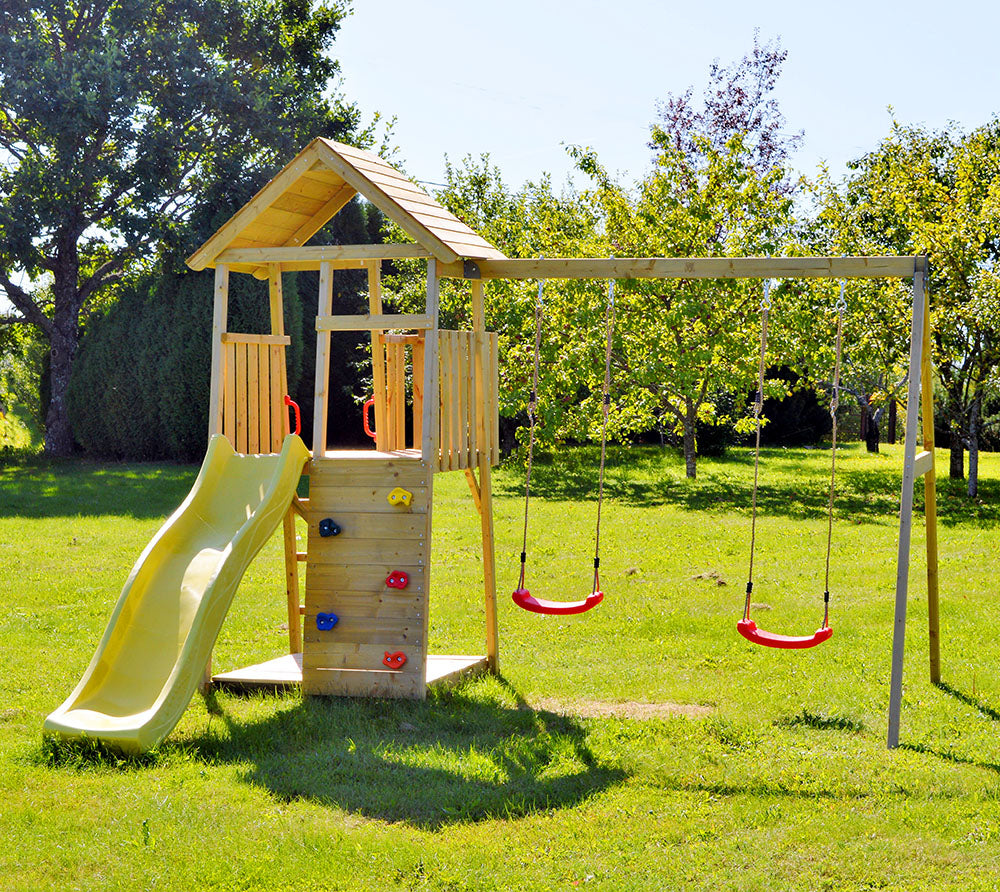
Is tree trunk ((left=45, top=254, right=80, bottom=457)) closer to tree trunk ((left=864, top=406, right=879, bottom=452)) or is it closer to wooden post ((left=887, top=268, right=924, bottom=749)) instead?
tree trunk ((left=864, top=406, right=879, bottom=452))

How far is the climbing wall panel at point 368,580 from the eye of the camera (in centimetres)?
732

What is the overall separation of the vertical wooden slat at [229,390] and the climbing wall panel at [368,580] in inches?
41.5

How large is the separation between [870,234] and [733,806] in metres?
19.7

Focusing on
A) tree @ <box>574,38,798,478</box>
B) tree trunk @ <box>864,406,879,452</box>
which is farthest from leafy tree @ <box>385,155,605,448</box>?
tree trunk @ <box>864,406,879,452</box>

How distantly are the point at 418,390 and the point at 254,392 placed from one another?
1346 mm

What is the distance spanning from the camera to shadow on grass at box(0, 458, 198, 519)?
17516 mm

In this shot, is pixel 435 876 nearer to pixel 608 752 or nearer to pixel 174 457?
pixel 608 752

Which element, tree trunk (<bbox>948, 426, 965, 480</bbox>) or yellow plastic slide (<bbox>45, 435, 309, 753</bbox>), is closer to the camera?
yellow plastic slide (<bbox>45, 435, 309, 753</bbox>)

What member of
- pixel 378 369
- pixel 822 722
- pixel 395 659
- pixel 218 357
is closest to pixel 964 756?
pixel 822 722

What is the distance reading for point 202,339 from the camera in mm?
23578

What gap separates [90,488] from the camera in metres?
20.1

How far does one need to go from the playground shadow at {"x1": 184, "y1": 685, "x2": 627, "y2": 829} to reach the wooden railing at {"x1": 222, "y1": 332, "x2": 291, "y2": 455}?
206cm

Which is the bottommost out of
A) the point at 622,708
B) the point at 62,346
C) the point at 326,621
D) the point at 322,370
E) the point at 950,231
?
the point at 622,708

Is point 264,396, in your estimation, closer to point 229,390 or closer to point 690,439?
point 229,390
